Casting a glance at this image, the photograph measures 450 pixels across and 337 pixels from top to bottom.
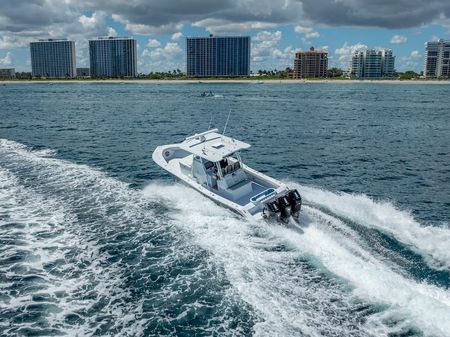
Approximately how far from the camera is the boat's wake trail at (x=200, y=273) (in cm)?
1355

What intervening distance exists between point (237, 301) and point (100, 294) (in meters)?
5.13

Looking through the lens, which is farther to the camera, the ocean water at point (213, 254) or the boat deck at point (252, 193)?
the boat deck at point (252, 193)

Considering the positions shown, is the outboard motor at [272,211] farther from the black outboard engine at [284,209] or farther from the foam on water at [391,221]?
the foam on water at [391,221]

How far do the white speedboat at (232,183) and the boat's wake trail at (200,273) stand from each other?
780 mm

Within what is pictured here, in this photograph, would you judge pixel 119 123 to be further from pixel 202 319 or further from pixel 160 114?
pixel 202 319

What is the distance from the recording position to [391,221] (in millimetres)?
22391

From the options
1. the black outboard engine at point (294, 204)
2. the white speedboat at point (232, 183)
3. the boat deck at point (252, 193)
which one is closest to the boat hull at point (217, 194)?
the white speedboat at point (232, 183)

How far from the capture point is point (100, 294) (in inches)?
602

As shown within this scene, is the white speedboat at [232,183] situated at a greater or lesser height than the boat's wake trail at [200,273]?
greater

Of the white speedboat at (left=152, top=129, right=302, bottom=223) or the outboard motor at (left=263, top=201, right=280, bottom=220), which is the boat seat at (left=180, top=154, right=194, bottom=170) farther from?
the outboard motor at (left=263, top=201, right=280, bottom=220)

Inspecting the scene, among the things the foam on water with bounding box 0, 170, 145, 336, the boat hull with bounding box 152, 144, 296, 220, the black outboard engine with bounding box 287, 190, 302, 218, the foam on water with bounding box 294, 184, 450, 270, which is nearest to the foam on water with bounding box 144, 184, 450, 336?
the boat hull with bounding box 152, 144, 296, 220

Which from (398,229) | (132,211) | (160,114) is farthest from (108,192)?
(160,114)

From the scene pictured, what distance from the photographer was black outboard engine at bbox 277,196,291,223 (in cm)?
2113

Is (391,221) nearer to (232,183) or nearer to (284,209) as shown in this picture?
(284,209)
